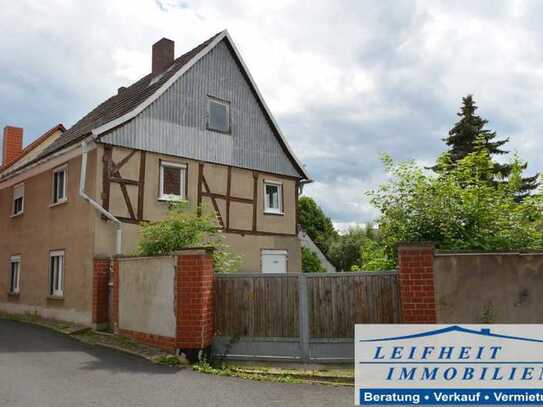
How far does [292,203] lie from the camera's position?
19.1 m

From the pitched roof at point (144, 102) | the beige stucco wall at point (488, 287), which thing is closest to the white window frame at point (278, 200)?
the pitched roof at point (144, 102)

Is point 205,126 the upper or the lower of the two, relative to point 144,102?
lower

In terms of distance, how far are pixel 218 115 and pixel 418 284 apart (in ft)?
35.8

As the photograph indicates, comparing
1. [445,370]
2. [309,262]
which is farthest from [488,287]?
[309,262]

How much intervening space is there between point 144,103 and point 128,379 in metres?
9.35

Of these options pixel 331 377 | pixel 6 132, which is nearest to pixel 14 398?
pixel 331 377

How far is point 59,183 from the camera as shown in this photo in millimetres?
15930

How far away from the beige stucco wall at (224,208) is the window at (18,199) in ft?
19.0

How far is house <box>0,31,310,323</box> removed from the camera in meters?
14.1

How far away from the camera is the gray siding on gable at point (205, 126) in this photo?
15.3 m

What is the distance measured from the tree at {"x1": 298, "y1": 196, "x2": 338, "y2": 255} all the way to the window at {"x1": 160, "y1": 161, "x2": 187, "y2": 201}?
2367 centimetres

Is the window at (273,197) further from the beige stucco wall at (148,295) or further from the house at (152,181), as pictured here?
the beige stucco wall at (148,295)

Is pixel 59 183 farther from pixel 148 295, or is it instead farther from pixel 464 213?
pixel 464 213

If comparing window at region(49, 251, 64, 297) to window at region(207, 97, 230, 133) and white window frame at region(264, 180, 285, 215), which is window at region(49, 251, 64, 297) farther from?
white window frame at region(264, 180, 285, 215)
